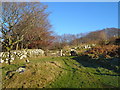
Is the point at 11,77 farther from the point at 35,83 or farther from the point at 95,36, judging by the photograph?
the point at 95,36

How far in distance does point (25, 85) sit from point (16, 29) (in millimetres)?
6731

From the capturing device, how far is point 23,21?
8922mm

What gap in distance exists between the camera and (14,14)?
8.58 m

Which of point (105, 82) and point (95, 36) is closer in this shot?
point (105, 82)

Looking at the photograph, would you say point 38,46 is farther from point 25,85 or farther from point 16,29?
point 25,85

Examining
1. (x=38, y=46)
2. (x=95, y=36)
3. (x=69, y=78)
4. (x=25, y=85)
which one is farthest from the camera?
(x=95, y=36)

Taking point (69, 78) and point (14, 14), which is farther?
point (14, 14)

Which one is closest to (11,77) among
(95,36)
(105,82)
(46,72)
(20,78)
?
(20,78)

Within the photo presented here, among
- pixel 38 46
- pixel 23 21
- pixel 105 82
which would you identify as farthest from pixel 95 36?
pixel 105 82

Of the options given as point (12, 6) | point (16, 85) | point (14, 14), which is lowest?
point (16, 85)

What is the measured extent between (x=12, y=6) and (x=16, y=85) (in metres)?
7.20

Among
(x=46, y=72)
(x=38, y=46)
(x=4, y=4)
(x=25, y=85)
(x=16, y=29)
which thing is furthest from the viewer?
(x=38, y=46)

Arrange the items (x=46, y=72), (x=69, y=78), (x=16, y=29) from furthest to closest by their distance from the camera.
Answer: (x=16, y=29), (x=46, y=72), (x=69, y=78)

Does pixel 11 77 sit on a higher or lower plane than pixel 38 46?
lower
